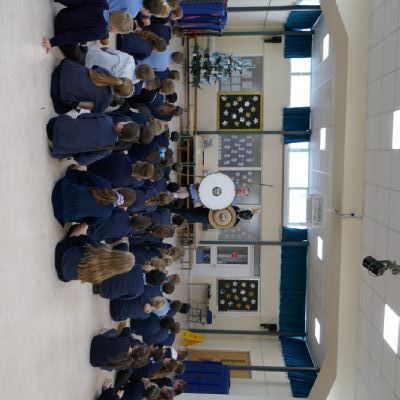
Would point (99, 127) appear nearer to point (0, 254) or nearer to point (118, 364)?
point (0, 254)

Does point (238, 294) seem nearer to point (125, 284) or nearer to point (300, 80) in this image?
point (300, 80)

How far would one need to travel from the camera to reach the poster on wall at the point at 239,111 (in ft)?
33.6

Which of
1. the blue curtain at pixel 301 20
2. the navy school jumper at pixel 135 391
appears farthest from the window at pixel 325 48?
the navy school jumper at pixel 135 391

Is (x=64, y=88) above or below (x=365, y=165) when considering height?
above

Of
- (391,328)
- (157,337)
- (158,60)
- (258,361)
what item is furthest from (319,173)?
(157,337)

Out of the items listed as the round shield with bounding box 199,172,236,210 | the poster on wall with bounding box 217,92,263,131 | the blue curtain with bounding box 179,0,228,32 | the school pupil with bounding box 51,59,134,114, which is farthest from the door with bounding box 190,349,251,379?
the school pupil with bounding box 51,59,134,114

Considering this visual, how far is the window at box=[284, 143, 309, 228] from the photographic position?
10312mm

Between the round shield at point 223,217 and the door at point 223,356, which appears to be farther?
Answer: the door at point 223,356

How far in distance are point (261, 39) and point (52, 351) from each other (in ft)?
27.7

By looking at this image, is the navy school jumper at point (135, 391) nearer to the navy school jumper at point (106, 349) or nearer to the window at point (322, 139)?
the navy school jumper at point (106, 349)

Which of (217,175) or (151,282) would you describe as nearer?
(151,282)

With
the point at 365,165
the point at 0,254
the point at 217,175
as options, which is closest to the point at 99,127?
the point at 0,254

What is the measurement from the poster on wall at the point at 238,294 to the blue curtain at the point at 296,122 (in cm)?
354

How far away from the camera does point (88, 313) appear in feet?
17.1
